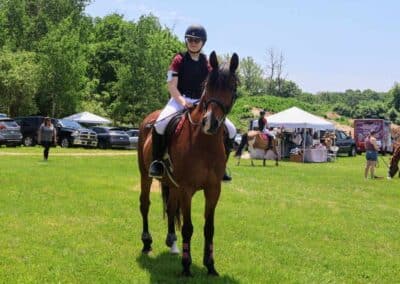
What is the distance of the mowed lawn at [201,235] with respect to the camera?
6906mm

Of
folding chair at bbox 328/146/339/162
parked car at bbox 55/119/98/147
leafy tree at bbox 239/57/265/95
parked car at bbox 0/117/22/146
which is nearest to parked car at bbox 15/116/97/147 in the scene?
parked car at bbox 55/119/98/147

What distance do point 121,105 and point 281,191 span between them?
129 feet

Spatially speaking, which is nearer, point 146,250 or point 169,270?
point 169,270

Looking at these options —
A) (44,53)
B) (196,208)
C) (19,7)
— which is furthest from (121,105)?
(196,208)

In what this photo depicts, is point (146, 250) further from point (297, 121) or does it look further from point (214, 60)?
point (297, 121)

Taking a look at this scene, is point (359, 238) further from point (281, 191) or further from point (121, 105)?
point (121, 105)

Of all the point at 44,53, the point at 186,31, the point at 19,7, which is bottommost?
the point at 186,31

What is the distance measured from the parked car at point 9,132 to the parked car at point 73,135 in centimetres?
344

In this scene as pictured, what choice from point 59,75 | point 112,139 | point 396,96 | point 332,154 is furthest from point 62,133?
point 396,96

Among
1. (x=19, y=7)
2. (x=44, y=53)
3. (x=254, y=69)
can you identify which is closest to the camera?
(x=44, y=53)

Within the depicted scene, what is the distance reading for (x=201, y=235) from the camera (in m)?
9.05

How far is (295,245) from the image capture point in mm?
8766

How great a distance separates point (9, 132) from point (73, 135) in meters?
4.66

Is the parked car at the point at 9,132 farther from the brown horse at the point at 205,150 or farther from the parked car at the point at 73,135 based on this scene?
the brown horse at the point at 205,150
